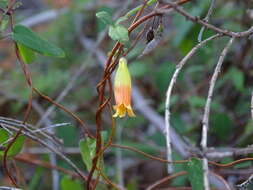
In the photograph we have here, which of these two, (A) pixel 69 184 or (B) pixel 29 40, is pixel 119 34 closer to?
(B) pixel 29 40

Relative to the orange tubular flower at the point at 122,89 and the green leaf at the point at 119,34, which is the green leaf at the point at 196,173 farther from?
the green leaf at the point at 119,34

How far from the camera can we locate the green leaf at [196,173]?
980mm

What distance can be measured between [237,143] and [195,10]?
508 millimetres

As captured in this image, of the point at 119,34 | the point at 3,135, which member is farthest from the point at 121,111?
the point at 3,135

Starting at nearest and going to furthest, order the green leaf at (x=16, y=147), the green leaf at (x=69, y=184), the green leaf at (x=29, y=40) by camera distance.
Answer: the green leaf at (x=29, y=40)
the green leaf at (x=16, y=147)
the green leaf at (x=69, y=184)

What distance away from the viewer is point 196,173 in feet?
3.24

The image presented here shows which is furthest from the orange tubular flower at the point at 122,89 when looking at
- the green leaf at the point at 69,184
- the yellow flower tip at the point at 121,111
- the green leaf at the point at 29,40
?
the green leaf at the point at 69,184

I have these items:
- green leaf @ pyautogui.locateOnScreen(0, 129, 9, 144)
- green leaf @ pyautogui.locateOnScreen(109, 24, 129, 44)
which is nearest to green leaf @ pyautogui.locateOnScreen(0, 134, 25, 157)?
green leaf @ pyautogui.locateOnScreen(0, 129, 9, 144)

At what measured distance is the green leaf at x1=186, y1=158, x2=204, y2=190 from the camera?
3.22 feet

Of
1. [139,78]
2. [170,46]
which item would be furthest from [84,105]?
[170,46]

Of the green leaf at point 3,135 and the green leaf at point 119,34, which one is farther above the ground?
the green leaf at point 119,34

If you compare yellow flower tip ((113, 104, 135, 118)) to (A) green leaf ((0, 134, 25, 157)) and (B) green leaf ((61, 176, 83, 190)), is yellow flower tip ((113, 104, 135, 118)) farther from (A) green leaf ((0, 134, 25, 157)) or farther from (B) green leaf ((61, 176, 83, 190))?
(B) green leaf ((61, 176, 83, 190))

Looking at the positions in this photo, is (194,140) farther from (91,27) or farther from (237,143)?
(91,27)

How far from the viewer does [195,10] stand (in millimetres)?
1818
